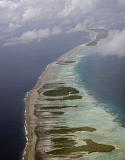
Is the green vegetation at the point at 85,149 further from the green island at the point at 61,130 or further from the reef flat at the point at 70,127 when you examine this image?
the green island at the point at 61,130

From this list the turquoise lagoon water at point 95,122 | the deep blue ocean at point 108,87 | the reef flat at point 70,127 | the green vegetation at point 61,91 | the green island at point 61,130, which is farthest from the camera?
the green vegetation at point 61,91

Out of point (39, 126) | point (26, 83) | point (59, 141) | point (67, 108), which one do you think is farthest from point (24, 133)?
point (26, 83)

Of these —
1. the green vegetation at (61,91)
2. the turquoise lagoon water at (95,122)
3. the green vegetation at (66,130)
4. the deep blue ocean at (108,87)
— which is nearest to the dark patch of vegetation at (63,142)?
the turquoise lagoon water at (95,122)

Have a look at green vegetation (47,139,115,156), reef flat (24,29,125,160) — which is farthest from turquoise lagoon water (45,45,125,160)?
green vegetation (47,139,115,156)

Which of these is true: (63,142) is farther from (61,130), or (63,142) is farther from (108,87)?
(108,87)

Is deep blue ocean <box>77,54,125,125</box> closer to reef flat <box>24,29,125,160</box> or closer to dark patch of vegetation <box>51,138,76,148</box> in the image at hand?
reef flat <box>24,29,125,160</box>

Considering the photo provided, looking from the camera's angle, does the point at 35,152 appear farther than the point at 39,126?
No

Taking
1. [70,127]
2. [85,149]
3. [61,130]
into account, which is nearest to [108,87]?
[70,127]

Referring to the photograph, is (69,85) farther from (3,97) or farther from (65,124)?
(65,124)
